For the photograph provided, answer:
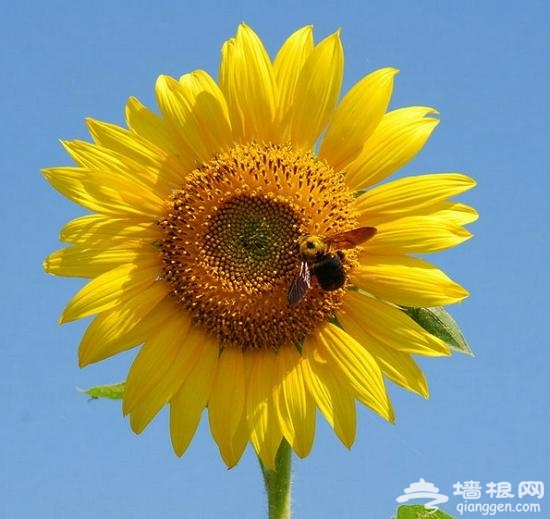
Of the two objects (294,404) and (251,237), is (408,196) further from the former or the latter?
(294,404)

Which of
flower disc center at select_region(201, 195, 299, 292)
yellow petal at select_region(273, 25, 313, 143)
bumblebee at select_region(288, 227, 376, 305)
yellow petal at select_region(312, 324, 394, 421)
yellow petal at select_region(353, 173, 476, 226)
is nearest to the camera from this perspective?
bumblebee at select_region(288, 227, 376, 305)

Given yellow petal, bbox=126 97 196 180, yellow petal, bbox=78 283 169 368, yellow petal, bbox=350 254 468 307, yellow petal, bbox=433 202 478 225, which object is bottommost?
yellow petal, bbox=78 283 169 368

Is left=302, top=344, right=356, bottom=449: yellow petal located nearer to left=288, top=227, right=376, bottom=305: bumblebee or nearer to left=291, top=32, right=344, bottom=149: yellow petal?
left=288, top=227, right=376, bottom=305: bumblebee

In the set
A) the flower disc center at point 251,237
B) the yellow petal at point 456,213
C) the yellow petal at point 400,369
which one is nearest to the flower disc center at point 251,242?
the flower disc center at point 251,237

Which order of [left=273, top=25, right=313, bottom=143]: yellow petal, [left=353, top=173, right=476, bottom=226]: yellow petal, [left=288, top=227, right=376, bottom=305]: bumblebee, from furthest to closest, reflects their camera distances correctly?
1. [left=273, top=25, right=313, bottom=143]: yellow petal
2. [left=353, top=173, right=476, bottom=226]: yellow petal
3. [left=288, top=227, right=376, bottom=305]: bumblebee

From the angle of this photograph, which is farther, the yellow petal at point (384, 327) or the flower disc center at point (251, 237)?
the flower disc center at point (251, 237)

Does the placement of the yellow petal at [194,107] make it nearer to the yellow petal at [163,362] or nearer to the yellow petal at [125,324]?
the yellow petal at [125,324]

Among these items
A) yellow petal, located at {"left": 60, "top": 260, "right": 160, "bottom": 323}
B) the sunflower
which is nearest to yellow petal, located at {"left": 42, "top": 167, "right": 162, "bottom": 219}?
the sunflower

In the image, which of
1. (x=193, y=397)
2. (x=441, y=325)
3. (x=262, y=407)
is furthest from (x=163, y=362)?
(x=441, y=325)
